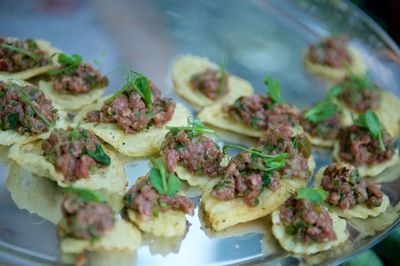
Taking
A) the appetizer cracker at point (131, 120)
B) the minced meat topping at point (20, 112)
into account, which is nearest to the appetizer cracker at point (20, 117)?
the minced meat topping at point (20, 112)

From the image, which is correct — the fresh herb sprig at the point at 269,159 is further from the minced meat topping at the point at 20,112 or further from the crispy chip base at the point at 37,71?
the crispy chip base at the point at 37,71

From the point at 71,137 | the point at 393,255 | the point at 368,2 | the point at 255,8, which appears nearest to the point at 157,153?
the point at 71,137

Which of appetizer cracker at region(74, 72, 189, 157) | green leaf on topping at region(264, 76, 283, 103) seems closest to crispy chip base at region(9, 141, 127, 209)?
appetizer cracker at region(74, 72, 189, 157)

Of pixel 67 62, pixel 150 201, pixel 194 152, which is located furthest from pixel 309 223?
pixel 67 62

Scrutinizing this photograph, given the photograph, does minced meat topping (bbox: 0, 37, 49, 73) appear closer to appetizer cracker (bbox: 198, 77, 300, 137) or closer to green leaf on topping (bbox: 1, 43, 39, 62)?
green leaf on topping (bbox: 1, 43, 39, 62)

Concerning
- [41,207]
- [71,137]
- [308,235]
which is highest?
A: [308,235]

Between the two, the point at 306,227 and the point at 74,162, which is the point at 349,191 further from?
the point at 74,162

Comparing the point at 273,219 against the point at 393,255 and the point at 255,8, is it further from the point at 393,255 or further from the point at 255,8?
the point at 255,8
